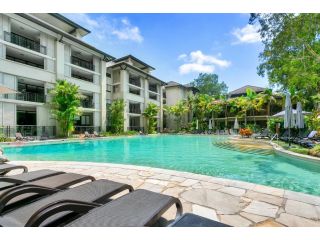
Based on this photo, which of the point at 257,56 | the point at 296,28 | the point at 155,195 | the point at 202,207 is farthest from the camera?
the point at 257,56

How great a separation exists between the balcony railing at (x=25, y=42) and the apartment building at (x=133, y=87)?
38.2ft

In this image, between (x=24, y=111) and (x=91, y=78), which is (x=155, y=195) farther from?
(x=91, y=78)

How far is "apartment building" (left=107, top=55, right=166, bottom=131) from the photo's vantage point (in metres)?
32.1

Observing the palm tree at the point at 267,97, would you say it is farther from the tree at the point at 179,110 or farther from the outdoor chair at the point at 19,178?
the outdoor chair at the point at 19,178

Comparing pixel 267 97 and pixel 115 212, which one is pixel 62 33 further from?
pixel 267 97

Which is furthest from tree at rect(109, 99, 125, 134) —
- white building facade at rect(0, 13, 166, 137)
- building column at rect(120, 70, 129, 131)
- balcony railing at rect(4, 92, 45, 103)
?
balcony railing at rect(4, 92, 45, 103)

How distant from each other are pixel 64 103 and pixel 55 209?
69.5 feet

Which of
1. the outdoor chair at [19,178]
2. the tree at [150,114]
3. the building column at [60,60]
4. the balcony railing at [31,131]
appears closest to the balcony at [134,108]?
the tree at [150,114]

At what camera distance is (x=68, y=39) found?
2373cm

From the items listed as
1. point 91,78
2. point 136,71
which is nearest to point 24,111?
point 91,78

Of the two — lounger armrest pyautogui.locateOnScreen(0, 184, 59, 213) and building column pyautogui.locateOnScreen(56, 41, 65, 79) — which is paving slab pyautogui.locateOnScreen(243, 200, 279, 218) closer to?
lounger armrest pyautogui.locateOnScreen(0, 184, 59, 213)

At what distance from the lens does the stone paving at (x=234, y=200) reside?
303 centimetres
